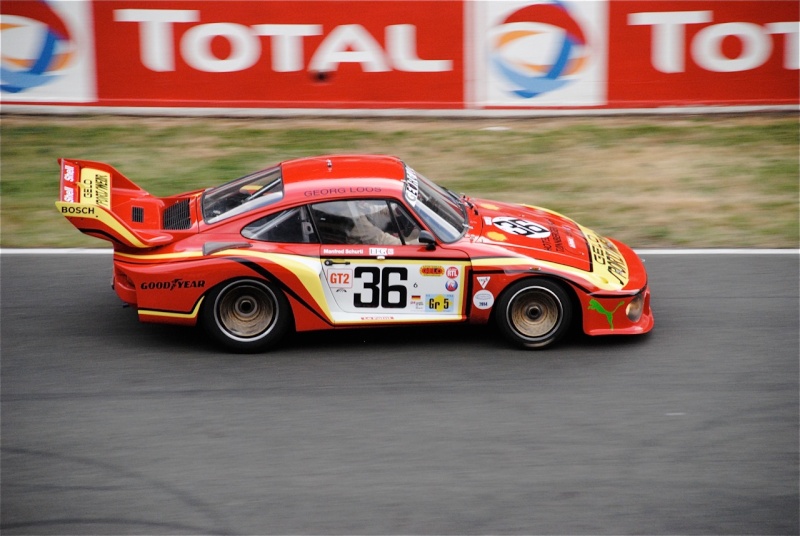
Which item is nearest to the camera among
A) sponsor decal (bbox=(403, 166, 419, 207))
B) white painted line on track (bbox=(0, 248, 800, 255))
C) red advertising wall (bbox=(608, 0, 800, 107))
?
sponsor decal (bbox=(403, 166, 419, 207))

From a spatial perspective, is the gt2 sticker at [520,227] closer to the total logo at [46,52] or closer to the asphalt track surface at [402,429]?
the asphalt track surface at [402,429]

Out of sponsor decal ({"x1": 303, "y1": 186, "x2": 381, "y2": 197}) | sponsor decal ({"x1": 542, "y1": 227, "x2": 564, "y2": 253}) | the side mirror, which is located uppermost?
sponsor decal ({"x1": 303, "y1": 186, "x2": 381, "y2": 197})

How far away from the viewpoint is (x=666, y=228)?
956 centimetres

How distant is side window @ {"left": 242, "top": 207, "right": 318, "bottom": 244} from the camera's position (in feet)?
22.1

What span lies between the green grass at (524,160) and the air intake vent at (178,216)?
219cm

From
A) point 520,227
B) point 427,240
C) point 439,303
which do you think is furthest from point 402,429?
point 520,227

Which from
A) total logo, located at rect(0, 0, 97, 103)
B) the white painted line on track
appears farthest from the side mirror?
total logo, located at rect(0, 0, 97, 103)

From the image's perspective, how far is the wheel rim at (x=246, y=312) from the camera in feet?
22.1

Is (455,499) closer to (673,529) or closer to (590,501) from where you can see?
(590,501)

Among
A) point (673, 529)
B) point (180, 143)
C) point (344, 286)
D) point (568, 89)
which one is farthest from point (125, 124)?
point (673, 529)

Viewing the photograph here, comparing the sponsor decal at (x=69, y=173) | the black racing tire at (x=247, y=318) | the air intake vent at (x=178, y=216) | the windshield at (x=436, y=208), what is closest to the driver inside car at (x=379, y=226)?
the windshield at (x=436, y=208)

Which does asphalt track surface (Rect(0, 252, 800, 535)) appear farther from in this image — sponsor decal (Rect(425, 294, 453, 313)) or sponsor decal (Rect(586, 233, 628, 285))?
sponsor decal (Rect(586, 233, 628, 285))

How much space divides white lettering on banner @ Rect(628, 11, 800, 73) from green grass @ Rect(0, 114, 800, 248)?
809mm

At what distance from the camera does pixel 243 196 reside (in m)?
7.09
